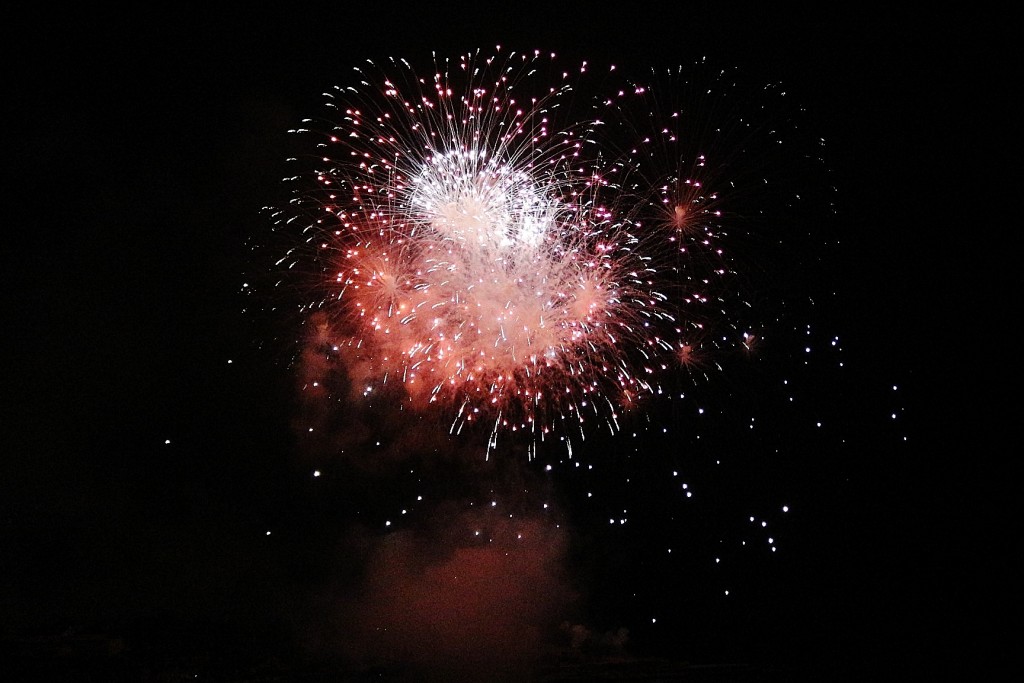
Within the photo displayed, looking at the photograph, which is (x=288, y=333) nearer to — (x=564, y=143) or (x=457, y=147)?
(x=457, y=147)

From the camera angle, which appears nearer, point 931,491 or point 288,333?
point 288,333

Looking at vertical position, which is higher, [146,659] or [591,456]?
[591,456]

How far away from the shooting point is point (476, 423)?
7355mm

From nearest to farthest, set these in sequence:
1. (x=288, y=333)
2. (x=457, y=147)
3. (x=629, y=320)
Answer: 1. (x=457, y=147)
2. (x=629, y=320)
3. (x=288, y=333)

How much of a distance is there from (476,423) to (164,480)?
3831 millimetres

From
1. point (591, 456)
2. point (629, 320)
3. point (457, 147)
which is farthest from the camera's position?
point (591, 456)

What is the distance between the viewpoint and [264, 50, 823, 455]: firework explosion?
5.65m

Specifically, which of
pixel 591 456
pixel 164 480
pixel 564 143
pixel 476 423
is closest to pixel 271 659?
pixel 164 480

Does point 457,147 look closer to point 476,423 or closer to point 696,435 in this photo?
point 476,423

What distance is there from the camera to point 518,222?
18.5ft

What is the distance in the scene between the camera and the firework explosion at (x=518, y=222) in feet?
18.5

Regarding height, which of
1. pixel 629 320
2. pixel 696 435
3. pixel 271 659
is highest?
pixel 629 320

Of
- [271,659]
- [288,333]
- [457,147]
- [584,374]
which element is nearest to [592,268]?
[584,374]

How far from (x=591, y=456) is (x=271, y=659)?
4.71 m
